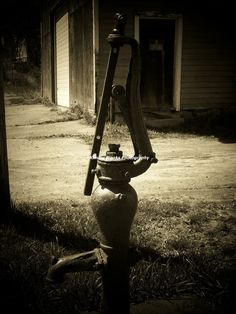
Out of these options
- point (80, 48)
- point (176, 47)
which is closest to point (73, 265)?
point (176, 47)

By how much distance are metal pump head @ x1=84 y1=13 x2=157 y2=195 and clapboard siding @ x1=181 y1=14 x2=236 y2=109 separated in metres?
9.27

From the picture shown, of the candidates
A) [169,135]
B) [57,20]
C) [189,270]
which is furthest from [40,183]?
[57,20]

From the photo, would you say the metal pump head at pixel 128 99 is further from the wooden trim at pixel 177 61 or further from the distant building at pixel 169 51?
the wooden trim at pixel 177 61

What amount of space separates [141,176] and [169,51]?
6622 mm

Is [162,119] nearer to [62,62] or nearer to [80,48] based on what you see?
[80,48]

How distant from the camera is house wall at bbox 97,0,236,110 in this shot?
32.3 ft

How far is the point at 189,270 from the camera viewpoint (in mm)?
2484

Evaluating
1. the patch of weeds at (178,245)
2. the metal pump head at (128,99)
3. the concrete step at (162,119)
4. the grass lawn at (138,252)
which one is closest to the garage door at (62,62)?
the concrete step at (162,119)

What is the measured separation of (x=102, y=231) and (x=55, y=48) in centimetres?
1638

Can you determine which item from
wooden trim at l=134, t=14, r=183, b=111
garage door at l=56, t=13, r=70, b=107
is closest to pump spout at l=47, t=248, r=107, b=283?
wooden trim at l=134, t=14, r=183, b=111

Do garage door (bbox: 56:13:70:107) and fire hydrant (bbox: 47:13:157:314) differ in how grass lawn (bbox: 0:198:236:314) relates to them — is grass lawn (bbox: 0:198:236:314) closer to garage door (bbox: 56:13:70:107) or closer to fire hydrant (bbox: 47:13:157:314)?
fire hydrant (bbox: 47:13:157:314)

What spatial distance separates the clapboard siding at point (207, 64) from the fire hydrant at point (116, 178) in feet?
30.5

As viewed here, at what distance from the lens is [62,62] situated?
1546 centimetres

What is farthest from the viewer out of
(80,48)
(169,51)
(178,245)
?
(80,48)
